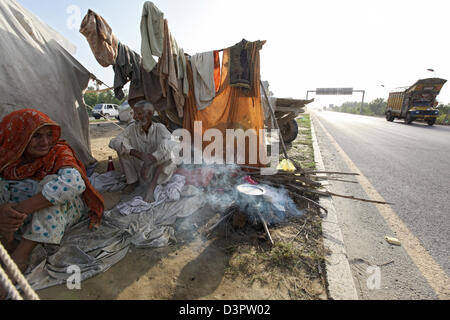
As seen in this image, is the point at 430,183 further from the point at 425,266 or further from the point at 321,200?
the point at 425,266

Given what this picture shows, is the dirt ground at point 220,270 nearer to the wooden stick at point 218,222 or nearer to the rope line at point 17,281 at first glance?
the wooden stick at point 218,222

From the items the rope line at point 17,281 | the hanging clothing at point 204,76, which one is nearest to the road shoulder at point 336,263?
the rope line at point 17,281

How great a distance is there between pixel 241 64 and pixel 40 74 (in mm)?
3356

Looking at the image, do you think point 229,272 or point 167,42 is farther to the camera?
point 167,42

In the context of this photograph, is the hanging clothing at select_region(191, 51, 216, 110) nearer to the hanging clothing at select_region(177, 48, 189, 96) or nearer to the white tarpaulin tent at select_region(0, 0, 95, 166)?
the hanging clothing at select_region(177, 48, 189, 96)

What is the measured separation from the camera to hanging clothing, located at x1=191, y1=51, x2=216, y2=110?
4.07 metres

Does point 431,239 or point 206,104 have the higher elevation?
point 206,104

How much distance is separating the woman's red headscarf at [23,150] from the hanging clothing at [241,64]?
3065 millimetres

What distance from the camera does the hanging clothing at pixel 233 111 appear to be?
410 cm

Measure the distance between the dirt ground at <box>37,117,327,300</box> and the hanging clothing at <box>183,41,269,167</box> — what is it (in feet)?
7.19

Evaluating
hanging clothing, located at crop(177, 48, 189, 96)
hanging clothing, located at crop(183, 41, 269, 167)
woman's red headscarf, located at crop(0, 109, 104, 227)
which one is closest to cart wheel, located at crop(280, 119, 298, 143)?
hanging clothing, located at crop(183, 41, 269, 167)

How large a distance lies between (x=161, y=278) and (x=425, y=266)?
242 centimetres
